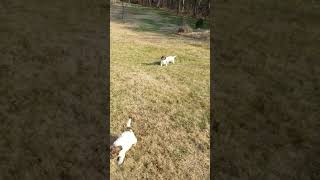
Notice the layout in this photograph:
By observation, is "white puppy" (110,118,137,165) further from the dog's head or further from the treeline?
the treeline

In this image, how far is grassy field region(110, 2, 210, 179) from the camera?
9141 mm

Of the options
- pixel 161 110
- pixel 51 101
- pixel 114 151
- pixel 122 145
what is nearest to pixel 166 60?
pixel 161 110

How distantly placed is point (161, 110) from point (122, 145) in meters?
2.67

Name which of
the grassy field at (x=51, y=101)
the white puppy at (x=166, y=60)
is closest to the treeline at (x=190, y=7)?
the white puppy at (x=166, y=60)

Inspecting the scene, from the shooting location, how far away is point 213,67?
14117 millimetres

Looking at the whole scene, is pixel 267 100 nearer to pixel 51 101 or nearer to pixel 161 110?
pixel 161 110

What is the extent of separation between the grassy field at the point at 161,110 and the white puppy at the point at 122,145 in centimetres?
19

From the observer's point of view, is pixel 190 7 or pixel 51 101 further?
pixel 190 7

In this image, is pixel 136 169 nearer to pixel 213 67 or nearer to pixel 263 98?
pixel 263 98

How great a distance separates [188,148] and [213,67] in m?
5.01

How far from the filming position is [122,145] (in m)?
9.20

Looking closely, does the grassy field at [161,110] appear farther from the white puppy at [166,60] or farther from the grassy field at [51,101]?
the grassy field at [51,101]

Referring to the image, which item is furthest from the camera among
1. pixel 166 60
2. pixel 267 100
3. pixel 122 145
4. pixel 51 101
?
A: pixel 166 60

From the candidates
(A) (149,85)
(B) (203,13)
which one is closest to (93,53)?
(A) (149,85)
